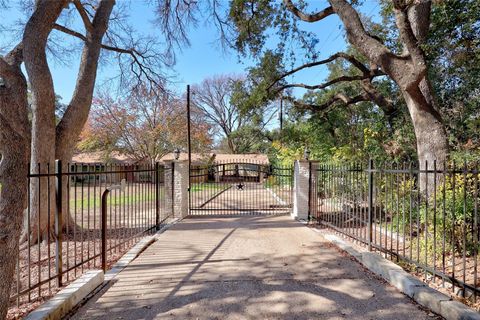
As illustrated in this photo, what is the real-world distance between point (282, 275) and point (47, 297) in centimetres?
300

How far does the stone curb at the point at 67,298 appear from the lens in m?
2.79

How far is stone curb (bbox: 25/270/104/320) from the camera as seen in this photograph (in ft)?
9.14

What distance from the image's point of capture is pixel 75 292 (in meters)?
3.31

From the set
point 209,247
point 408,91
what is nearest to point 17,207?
point 209,247

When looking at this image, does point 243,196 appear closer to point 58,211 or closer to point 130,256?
point 130,256

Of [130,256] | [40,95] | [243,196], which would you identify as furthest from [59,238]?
[243,196]

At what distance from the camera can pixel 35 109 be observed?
19.3 feet

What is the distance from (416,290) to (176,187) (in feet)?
22.0

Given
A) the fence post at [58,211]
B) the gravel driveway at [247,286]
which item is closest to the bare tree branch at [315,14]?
the gravel driveway at [247,286]

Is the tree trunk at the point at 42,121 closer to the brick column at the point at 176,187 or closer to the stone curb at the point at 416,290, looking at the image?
the brick column at the point at 176,187

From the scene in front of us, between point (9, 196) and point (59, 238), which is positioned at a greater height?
point (9, 196)

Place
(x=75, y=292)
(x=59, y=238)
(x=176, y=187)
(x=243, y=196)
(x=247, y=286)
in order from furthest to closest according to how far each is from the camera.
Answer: (x=243, y=196), (x=176, y=187), (x=247, y=286), (x=59, y=238), (x=75, y=292)

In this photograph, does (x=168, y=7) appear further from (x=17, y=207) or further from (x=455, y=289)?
(x=455, y=289)

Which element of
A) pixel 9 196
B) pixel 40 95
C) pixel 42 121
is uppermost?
pixel 40 95
